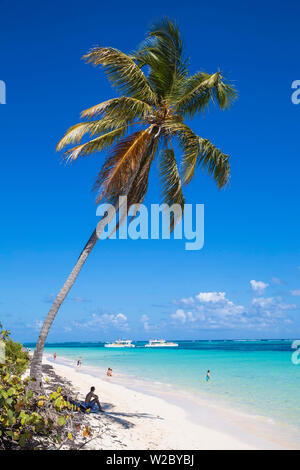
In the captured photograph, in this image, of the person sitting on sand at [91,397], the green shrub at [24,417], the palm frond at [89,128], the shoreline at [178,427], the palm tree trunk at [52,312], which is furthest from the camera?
the person sitting on sand at [91,397]

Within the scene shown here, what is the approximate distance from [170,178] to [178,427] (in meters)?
8.24

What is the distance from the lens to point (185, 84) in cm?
1015

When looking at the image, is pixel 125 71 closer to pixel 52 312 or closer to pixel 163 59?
pixel 163 59

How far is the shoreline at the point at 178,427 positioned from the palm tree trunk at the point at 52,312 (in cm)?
191

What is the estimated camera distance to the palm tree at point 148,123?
890 centimetres

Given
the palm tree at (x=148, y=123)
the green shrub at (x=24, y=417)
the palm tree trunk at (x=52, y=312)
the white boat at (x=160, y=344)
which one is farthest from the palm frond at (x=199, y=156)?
the white boat at (x=160, y=344)

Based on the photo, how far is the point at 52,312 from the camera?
827 cm

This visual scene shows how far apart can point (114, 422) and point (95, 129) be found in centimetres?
820

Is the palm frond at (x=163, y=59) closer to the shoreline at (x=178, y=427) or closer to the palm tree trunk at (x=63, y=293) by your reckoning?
the palm tree trunk at (x=63, y=293)

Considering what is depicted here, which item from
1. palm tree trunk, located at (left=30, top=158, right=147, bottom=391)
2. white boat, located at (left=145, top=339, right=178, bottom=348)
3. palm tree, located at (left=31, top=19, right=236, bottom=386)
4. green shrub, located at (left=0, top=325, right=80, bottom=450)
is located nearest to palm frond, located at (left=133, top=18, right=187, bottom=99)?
palm tree, located at (left=31, top=19, right=236, bottom=386)

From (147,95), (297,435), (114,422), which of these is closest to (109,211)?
(147,95)

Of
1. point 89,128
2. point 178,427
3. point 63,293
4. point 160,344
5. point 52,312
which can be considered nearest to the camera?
point 52,312

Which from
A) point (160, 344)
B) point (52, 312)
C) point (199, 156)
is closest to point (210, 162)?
point (199, 156)
